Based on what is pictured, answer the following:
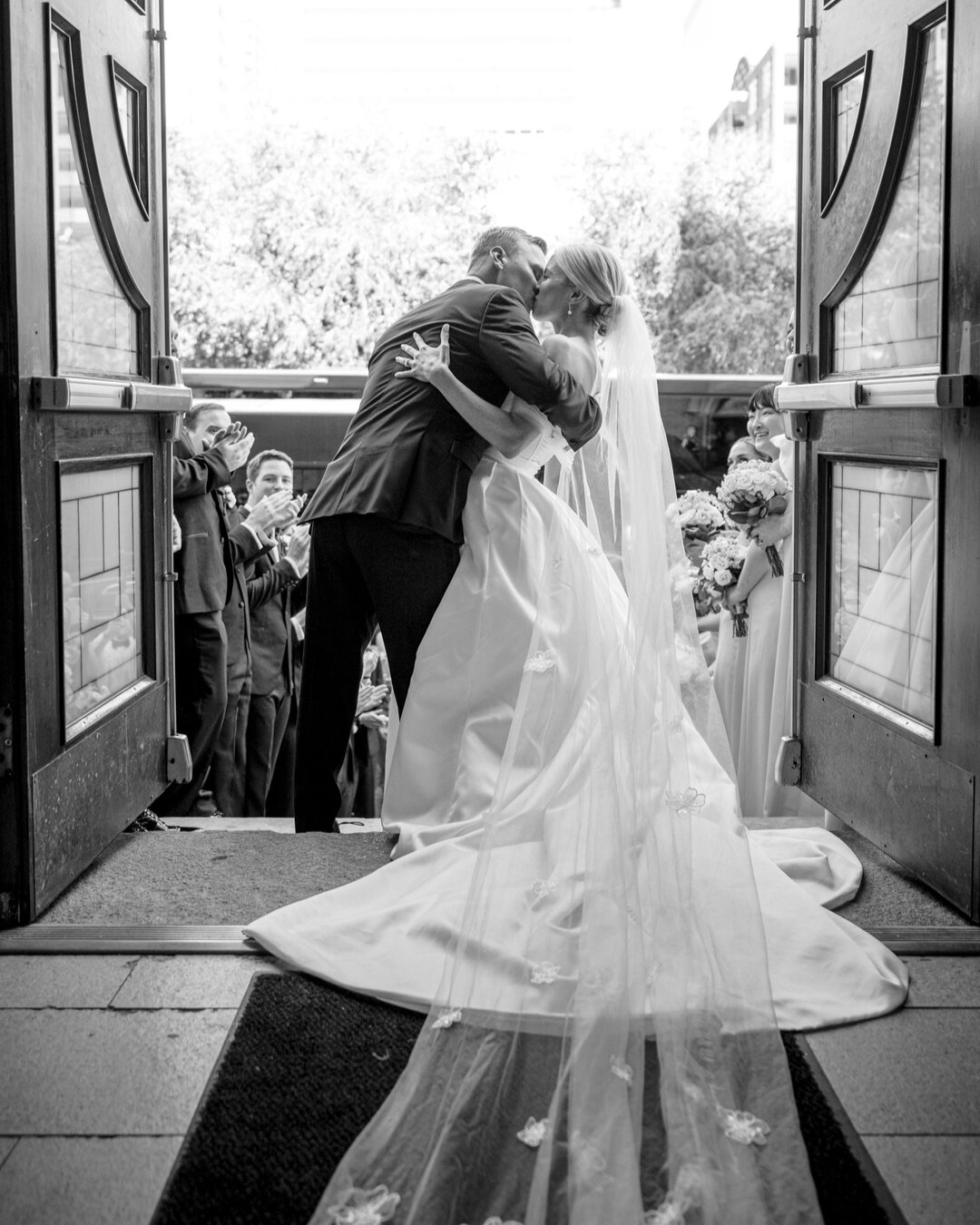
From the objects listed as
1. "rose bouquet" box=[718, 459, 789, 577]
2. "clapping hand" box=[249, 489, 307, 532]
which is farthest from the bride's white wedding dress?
"clapping hand" box=[249, 489, 307, 532]

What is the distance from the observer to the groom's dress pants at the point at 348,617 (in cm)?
403

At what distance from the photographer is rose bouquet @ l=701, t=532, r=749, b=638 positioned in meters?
5.52

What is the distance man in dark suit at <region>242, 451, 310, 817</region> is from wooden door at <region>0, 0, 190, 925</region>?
1817 mm

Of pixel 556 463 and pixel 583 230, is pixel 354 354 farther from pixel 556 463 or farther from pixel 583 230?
pixel 556 463

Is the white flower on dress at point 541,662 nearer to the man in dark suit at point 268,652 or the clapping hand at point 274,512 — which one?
the clapping hand at point 274,512

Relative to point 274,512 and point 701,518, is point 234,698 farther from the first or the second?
point 701,518

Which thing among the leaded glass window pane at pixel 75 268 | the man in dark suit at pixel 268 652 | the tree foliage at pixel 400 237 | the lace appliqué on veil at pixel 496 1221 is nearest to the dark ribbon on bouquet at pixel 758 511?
the man in dark suit at pixel 268 652

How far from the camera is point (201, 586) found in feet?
17.8

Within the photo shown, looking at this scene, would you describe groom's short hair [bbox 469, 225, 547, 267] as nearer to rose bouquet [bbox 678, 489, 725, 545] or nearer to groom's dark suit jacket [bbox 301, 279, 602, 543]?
groom's dark suit jacket [bbox 301, 279, 602, 543]

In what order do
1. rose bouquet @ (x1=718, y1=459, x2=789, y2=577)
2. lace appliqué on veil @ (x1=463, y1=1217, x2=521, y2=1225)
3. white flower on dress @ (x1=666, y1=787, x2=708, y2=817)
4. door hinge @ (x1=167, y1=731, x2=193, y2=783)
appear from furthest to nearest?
rose bouquet @ (x1=718, y1=459, x2=789, y2=577)
door hinge @ (x1=167, y1=731, x2=193, y2=783)
white flower on dress @ (x1=666, y1=787, x2=708, y2=817)
lace appliqué on veil @ (x1=463, y1=1217, x2=521, y2=1225)

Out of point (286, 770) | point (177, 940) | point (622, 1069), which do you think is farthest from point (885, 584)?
point (286, 770)

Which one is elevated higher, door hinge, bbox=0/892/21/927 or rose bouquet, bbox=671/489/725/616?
rose bouquet, bbox=671/489/725/616

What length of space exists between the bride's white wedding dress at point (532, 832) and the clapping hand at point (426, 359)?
1.01 feet

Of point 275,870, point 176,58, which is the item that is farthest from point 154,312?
point 176,58
